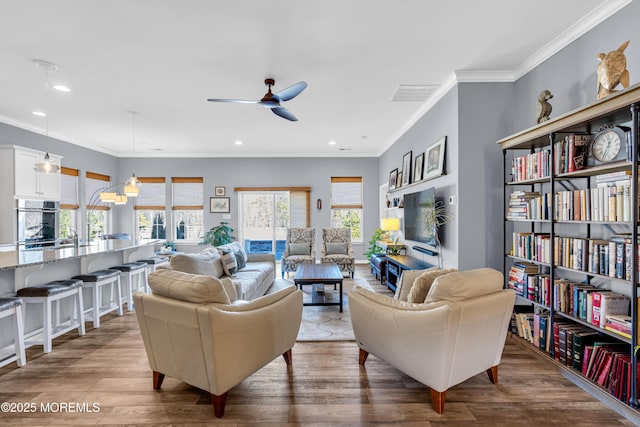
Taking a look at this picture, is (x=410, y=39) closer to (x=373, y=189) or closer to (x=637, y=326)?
(x=637, y=326)

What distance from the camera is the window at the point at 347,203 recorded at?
323 inches

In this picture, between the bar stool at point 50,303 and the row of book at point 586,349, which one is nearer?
the row of book at point 586,349

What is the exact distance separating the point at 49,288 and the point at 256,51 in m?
3.03

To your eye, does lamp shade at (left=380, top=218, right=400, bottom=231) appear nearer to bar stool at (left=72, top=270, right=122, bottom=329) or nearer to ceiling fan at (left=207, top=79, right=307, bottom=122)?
ceiling fan at (left=207, top=79, right=307, bottom=122)

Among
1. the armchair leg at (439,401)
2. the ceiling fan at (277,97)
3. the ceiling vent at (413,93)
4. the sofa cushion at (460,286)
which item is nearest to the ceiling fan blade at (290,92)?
the ceiling fan at (277,97)

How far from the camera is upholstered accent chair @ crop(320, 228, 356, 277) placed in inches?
246

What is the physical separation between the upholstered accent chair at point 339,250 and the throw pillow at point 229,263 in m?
2.22

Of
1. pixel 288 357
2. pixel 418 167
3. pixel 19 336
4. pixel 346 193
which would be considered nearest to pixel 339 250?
pixel 346 193

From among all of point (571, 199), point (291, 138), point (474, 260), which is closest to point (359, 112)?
point (291, 138)

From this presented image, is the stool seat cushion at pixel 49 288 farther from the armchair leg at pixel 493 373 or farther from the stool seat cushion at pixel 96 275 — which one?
the armchair leg at pixel 493 373

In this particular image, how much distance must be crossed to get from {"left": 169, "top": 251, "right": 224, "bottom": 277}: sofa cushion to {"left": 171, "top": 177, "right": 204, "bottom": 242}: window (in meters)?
4.16

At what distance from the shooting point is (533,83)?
3.33 m

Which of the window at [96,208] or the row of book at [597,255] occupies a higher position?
the window at [96,208]

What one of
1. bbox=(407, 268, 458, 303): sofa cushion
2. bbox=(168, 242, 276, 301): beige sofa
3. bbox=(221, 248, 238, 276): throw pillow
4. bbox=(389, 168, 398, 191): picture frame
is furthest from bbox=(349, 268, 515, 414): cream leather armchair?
bbox=(389, 168, 398, 191): picture frame
